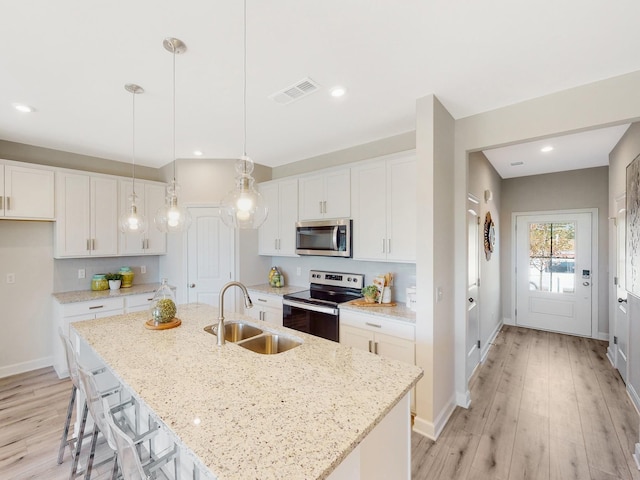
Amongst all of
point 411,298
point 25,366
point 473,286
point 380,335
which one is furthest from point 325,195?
point 25,366

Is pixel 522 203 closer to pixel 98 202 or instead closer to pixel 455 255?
pixel 455 255

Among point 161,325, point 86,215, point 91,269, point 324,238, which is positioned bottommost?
point 161,325

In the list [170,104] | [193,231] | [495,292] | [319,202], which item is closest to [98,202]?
[193,231]

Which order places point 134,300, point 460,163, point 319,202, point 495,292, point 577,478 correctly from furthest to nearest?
point 495,292
point 134,300
point 319,202
point 460,163
point 577,478

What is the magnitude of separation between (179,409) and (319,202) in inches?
107

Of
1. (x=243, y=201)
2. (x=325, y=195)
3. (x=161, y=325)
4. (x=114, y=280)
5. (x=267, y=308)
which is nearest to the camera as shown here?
(x=243, y=201)

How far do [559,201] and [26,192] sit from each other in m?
7.37

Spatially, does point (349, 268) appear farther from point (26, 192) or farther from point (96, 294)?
point (26, 192)

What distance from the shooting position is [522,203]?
5.23 meters

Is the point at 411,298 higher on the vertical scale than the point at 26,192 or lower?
lower

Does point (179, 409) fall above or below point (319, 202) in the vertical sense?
below

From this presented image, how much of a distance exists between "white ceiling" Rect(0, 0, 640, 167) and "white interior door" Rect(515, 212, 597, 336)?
3561 mm

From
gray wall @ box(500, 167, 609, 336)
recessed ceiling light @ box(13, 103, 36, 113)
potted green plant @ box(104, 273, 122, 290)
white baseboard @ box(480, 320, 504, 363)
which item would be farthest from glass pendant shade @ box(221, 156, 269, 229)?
gray wall @ box(500, 167, 609, 336)

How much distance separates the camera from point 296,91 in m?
2.31
